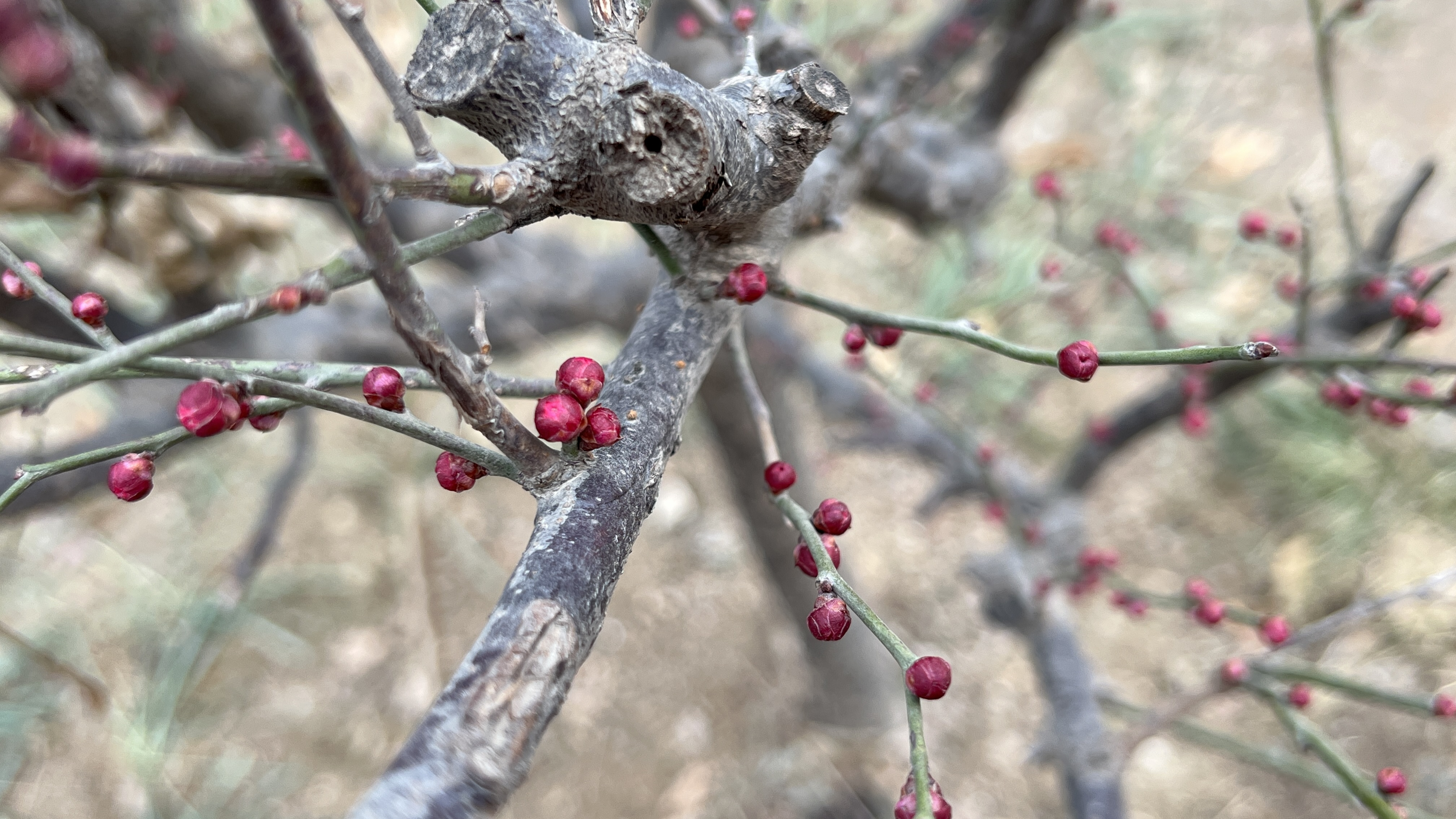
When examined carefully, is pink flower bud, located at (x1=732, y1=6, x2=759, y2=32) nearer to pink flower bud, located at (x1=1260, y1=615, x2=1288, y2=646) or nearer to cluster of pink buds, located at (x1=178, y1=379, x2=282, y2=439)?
cluster of pink buds, located at (x1=178, y1=379, x2=282, y2=439)

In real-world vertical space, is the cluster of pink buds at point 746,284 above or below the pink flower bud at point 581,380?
above

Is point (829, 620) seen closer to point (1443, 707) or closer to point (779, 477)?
point (779, 477)

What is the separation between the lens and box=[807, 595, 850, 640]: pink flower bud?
481 mm

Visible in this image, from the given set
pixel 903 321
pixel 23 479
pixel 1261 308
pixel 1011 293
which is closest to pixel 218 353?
pixel 23 479

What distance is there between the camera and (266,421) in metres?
0.46

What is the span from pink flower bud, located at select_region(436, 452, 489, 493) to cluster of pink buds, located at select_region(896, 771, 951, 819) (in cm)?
31

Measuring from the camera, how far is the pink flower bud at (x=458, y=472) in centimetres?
47

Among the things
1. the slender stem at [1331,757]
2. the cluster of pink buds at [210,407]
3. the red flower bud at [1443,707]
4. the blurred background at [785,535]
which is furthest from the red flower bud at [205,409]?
the red flower bud at [1443,707]

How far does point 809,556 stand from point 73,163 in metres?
0.45

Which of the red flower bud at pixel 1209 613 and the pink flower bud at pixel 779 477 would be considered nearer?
the pink flower bud at pixel 779 477

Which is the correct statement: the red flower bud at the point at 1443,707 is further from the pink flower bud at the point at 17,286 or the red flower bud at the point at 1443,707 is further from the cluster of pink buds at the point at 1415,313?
the pink flower bud at the point at 17,286

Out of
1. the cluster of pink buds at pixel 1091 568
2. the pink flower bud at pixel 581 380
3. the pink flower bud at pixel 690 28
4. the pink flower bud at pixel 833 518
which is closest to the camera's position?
the pink flower bud at pixel 581 380

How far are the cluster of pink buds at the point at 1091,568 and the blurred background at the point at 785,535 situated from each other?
0.99 ft

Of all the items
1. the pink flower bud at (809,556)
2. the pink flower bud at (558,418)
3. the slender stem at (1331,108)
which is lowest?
the pink flower bud at (558,418)
